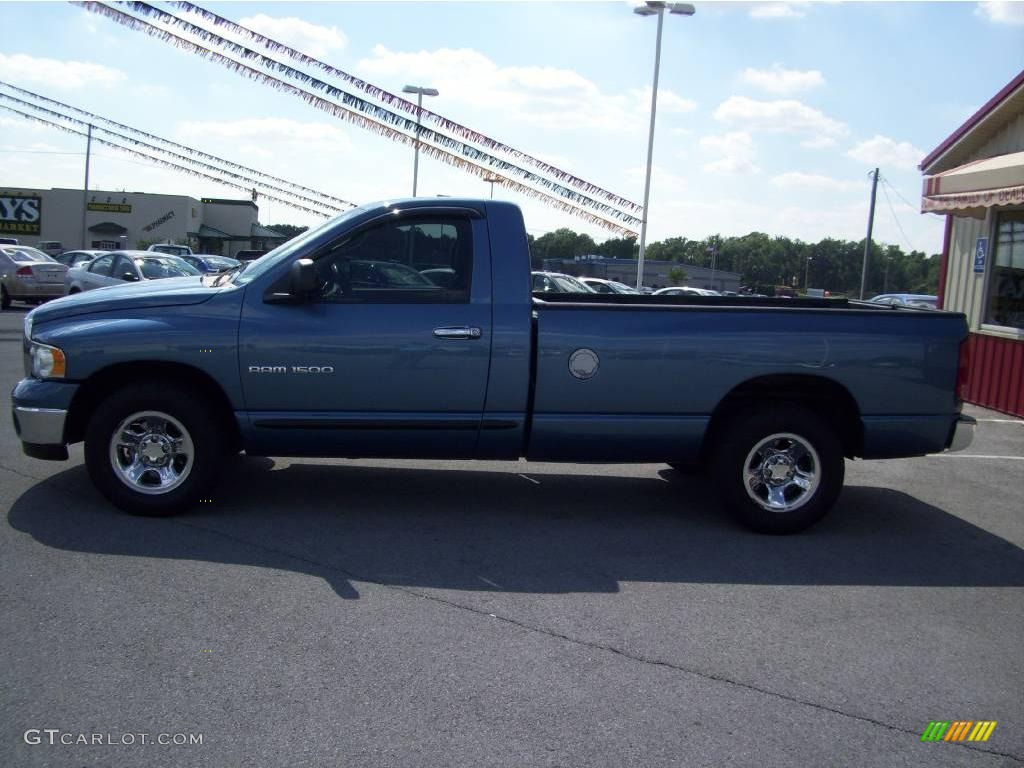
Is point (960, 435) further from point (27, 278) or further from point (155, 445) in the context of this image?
point (27, 278)

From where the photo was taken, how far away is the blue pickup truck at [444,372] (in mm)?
5520

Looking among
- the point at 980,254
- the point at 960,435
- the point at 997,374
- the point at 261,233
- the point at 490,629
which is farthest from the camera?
the point at 261,233

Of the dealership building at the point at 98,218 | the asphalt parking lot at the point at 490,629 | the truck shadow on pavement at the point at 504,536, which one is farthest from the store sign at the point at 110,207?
the truck shadow on pavement at the point at 504,536

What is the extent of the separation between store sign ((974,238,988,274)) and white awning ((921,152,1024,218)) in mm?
415

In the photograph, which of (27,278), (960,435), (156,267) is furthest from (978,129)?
(27,278)

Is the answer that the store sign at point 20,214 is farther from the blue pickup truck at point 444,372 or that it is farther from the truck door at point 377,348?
the truck door at point 377,348

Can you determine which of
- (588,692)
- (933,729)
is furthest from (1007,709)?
(588,692)

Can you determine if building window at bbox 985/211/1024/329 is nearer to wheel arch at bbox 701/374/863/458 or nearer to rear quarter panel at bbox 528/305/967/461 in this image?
rear quarter panel at bbox 528/305/967/461

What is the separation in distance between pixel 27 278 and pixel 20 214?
37.2 m

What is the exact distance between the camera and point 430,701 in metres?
3.47

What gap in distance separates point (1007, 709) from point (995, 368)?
9538 mm

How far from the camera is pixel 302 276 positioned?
17.5ft

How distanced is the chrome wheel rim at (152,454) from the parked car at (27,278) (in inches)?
750

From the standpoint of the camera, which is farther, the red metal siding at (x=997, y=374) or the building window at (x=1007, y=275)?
the building window at (x=1007, y=275)
